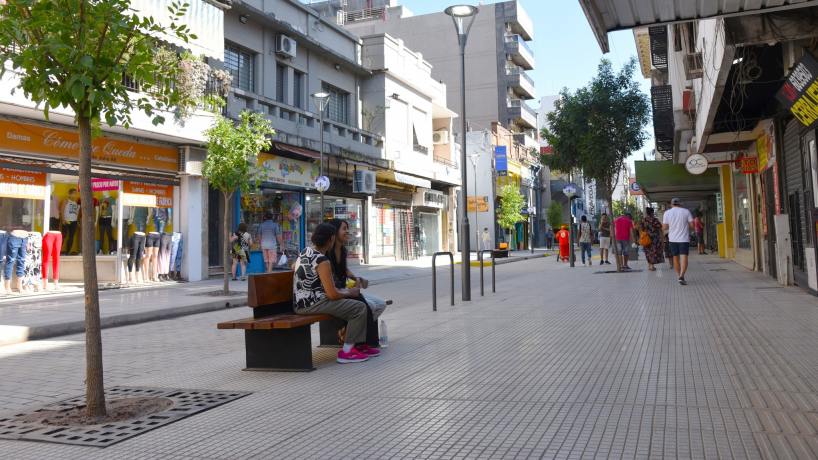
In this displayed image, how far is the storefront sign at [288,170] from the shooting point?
848 inches

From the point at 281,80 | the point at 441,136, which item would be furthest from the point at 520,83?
the point at 281,80

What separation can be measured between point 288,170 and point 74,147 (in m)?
8.20

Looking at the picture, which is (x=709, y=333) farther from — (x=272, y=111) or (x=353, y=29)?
(x=353, y=29)

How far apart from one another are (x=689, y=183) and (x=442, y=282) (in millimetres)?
12685

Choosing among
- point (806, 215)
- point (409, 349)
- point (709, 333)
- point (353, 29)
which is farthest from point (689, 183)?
point (353, 29)

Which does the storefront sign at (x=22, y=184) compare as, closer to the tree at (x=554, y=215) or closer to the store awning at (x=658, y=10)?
the store awning at (x=658, y=10)

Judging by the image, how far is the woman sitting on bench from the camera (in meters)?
6.21

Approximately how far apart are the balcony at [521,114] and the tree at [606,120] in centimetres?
3303

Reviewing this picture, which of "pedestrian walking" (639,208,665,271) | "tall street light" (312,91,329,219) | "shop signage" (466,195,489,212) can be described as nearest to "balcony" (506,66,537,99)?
"shop signage" (466,195,489,212)

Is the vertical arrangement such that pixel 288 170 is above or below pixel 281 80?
below

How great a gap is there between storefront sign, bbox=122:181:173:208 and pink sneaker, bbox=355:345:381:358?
12.5 meters

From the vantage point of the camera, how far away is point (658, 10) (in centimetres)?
602

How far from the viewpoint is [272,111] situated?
71.5ft

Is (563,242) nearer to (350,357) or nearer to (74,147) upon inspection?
(74,147)
